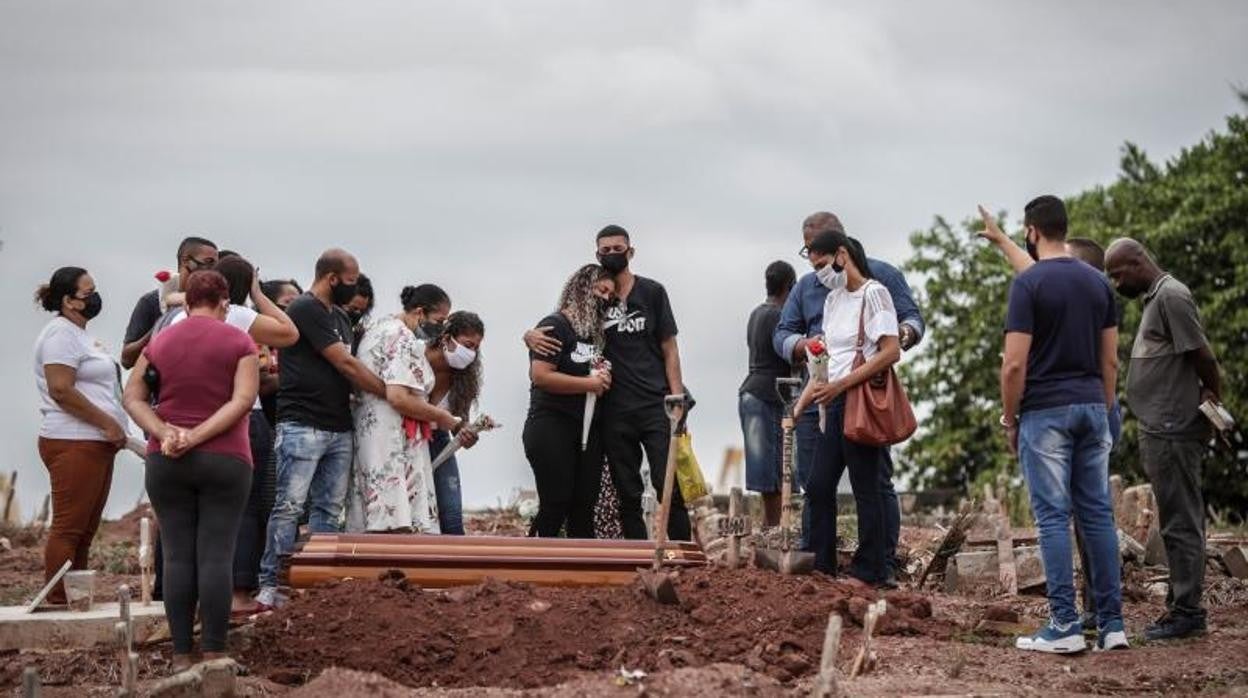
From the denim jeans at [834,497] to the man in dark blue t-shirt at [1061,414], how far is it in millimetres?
1230

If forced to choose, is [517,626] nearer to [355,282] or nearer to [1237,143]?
[355,282]

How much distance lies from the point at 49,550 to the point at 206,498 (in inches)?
84.5

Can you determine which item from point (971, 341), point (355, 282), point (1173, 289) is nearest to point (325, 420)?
point (355, 282)

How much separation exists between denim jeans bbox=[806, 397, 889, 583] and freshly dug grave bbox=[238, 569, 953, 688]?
2.30 ft

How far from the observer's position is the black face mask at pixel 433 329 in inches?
438

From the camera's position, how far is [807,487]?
1007cm

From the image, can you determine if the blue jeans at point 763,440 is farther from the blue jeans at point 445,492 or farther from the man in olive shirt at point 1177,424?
the man in olive shirt at point 1177,424

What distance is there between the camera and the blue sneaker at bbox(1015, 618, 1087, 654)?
336 inches

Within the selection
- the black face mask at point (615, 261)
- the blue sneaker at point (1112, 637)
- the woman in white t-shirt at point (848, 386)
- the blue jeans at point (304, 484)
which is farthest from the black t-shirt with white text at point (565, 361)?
the blue sneaker at point (1112, 637)

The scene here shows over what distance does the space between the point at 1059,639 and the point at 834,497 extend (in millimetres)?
1784

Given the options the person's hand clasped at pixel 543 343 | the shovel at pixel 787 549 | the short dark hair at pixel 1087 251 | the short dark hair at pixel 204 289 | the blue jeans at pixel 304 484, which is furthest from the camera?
the person's hand clasped at pixel 543 343

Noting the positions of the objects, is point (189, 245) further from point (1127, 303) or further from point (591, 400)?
point (1127, 303)

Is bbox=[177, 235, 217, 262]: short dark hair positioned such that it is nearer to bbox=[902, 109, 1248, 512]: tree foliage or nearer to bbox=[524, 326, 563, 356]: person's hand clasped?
bbox=[524, 326, 563, 356]: person's hand clasped

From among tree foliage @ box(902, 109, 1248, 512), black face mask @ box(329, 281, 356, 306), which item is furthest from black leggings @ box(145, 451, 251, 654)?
tree foliage @ box(902, 109, 1248, 512)
